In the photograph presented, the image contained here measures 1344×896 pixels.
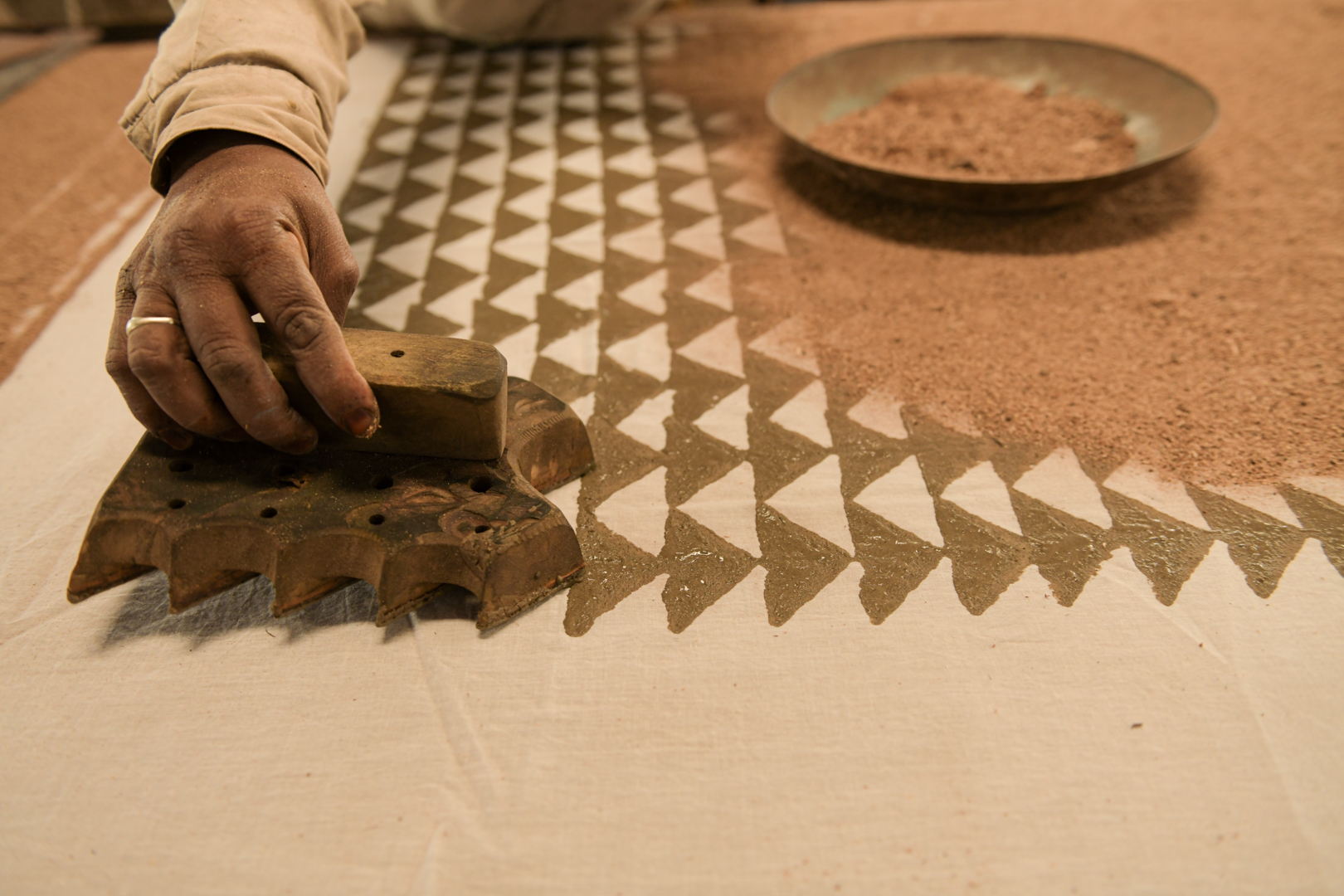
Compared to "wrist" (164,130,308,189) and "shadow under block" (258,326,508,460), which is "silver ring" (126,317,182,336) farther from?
"wrist" (164,130,308,189)

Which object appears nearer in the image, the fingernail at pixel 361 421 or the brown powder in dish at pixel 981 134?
the fingernail at pixel 361 421

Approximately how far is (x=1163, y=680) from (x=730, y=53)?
1.82 m

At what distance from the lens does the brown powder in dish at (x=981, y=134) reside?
1374mm

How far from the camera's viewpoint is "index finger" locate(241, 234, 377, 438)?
74 centimetres

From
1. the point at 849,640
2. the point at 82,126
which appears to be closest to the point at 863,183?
the point at 849,640

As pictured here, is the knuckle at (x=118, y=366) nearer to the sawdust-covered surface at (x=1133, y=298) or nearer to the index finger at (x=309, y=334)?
the index finger at (x=309, y=334)

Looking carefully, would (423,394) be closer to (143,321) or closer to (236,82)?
(143,321)

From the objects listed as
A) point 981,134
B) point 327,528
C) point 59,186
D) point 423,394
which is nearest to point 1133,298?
point 981,134

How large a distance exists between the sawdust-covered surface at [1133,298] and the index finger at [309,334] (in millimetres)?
605

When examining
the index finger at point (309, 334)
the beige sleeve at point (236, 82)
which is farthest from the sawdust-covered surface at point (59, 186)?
the index finger at point (309, 334)

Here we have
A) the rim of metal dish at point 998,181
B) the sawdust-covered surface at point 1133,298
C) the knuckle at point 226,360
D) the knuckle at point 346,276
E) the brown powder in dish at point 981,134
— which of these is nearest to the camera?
the knuckle at point 226,360

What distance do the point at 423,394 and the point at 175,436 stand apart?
0.85 feet

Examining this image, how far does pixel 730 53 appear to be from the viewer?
6.77ft

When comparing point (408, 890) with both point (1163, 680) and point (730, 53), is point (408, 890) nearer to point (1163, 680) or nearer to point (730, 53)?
point (1163, 680)
